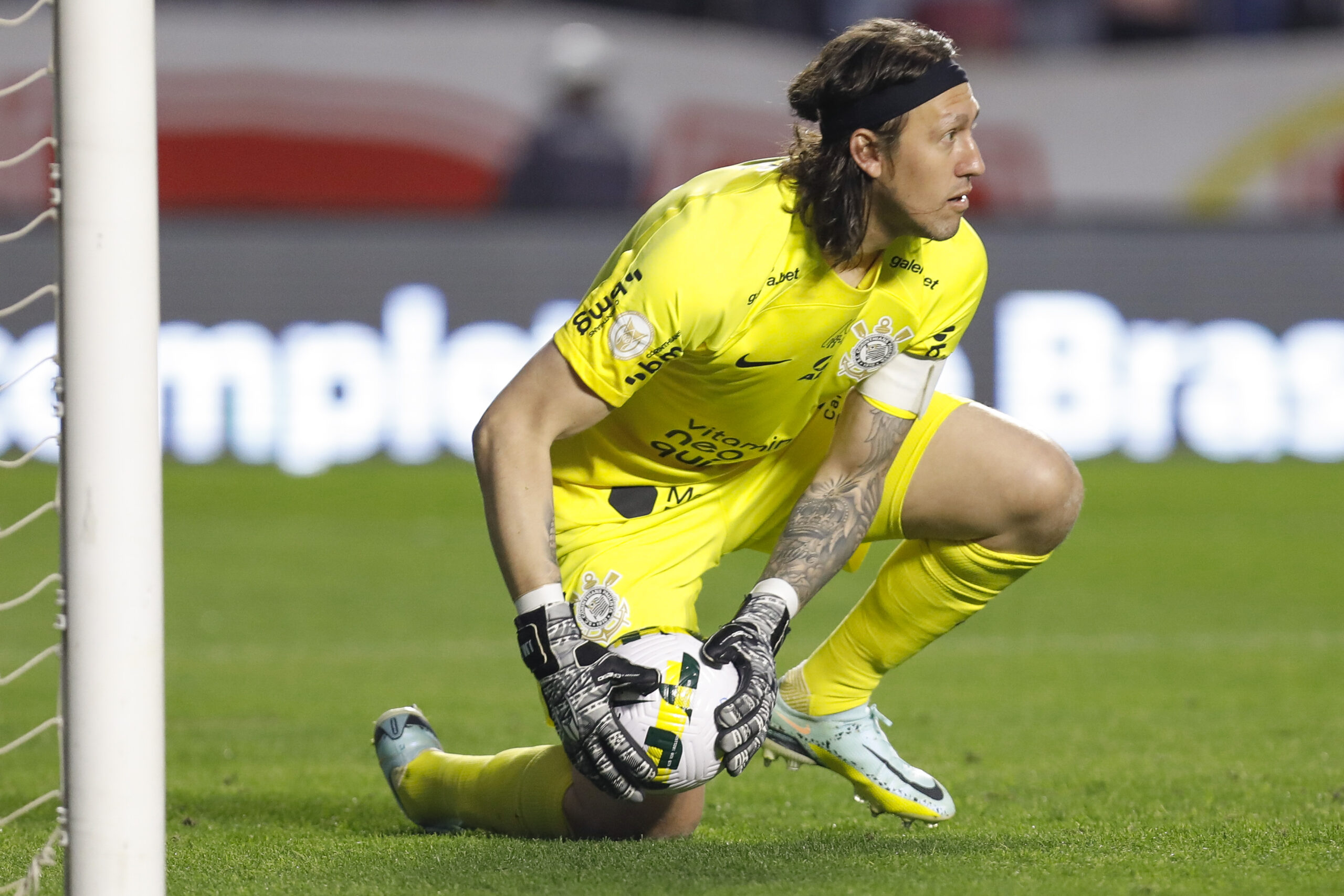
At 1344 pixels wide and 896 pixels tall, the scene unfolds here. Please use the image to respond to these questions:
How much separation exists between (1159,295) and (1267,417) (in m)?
1.06

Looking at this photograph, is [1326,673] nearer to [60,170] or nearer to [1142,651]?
[1142,651]

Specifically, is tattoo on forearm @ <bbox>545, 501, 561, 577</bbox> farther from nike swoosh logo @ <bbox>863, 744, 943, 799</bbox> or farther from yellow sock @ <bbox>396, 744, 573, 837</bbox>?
nike swoosh logo @ <bbox>863, 744, 943, 799</bbox>

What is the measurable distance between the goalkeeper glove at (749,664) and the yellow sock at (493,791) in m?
0.52

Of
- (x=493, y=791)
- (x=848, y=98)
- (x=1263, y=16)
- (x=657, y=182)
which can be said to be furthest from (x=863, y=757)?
(x=1263, y=16)

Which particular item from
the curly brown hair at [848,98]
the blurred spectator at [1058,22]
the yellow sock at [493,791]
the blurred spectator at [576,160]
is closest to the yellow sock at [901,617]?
the yellow sock at [493,791]

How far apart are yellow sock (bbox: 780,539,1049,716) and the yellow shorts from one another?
0.38 ft

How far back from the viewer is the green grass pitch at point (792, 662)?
2967mm

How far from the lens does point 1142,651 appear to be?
6.35m

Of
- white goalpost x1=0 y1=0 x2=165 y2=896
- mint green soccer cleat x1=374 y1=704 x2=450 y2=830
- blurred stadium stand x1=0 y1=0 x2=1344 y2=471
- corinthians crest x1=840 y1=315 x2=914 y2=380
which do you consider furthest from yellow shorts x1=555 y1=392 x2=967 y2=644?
blurred stadium stand x1=0 y1=0 x2=1344 y2=471

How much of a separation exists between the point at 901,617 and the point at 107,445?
190 centimetres

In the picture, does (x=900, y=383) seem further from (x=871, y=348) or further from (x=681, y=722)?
(x=681, y=722)

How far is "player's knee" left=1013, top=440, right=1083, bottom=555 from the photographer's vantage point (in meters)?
3.57

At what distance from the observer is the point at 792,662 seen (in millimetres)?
5898

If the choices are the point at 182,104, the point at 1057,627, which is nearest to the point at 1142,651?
the point at 1057,627
